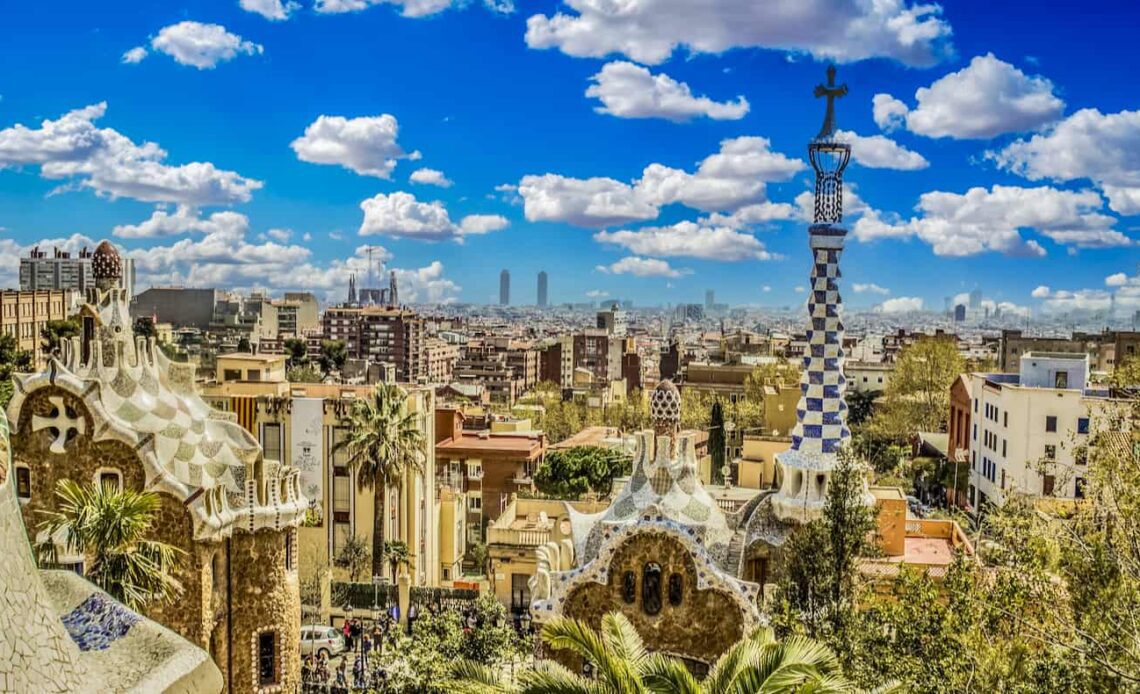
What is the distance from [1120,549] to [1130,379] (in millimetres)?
11404

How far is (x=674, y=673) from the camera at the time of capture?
9.11 metres

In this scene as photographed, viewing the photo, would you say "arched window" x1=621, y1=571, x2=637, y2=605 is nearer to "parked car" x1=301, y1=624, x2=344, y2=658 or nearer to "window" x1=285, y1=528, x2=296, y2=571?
"window" x1=285, y1=528, x2=296, y2=571

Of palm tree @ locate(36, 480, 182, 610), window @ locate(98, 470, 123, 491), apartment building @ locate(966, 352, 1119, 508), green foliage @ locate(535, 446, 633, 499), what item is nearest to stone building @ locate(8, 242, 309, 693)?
window @ locate(98, 470, 123, 491)

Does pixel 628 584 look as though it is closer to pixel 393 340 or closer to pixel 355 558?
pixel 355 558

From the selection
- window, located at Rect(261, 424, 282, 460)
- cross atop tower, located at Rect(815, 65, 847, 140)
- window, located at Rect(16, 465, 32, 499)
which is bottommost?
window, located at Rect(261, 424, 282, 460)

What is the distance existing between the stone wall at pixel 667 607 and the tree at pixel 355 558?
12.9 meters

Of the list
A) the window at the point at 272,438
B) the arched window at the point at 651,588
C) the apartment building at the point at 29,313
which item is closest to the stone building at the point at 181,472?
the arched window at the point at 651,588

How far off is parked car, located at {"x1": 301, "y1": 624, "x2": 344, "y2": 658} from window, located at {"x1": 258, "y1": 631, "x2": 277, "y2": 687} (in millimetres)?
3344

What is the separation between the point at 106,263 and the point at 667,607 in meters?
11.5

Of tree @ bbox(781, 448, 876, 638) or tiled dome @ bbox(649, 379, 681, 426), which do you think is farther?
tiled dome @ bbox(649, 379, 681, 426)

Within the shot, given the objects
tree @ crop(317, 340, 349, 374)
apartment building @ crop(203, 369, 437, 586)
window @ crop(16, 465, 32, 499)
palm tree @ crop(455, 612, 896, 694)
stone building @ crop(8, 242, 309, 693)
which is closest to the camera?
palm tree @ crop(455, 612, 896, 694)

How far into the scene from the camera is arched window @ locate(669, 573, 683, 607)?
53.3ft

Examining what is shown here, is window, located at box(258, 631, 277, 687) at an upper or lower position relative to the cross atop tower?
lower

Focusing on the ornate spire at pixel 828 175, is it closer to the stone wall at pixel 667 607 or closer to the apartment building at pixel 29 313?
the stone wall at pixel 667 607
